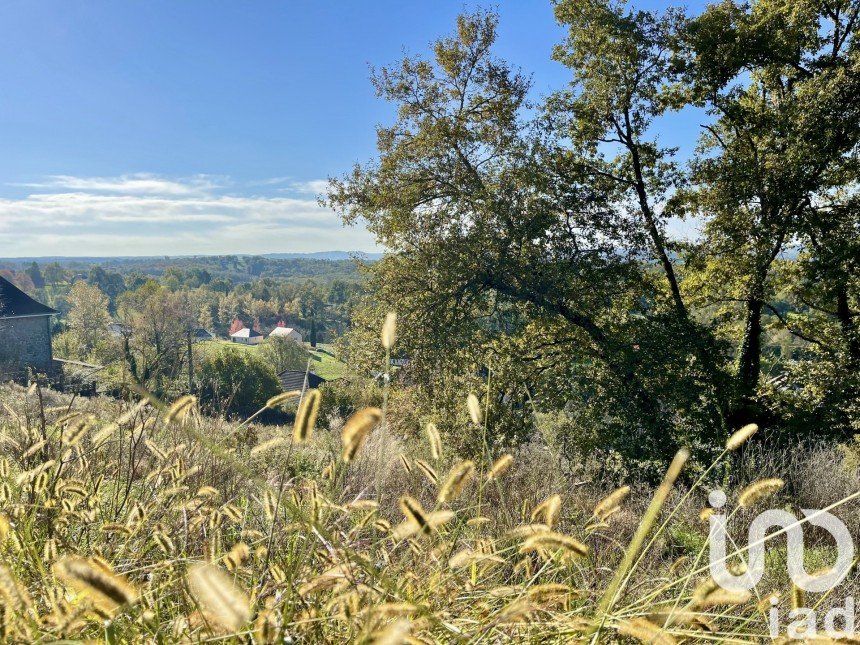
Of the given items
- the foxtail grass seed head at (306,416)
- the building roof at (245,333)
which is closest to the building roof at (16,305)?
the foxtail grass seed head at (306,416)

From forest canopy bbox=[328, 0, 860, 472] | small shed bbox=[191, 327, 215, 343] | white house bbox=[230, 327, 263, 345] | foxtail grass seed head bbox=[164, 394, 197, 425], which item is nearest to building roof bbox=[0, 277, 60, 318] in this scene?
small shed bbox=[191, 327, 215, 343]

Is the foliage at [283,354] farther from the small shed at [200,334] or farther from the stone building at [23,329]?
the stone building at [23,329]

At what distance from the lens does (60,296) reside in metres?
92.1

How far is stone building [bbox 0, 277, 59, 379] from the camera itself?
27.2 meters

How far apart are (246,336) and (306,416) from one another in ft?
315

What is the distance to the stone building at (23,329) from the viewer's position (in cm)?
2725

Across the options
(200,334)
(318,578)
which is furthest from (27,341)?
(200,334)

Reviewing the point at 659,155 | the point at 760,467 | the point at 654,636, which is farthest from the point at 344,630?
the point at 659,155

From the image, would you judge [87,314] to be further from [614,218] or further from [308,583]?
[308,583]

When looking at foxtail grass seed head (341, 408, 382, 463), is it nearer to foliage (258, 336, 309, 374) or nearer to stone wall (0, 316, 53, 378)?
stone wall (0, 316, 53, 378)

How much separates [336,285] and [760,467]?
84710mm

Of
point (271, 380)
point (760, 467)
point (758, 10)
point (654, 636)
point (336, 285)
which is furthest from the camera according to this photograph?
point (336, 285)

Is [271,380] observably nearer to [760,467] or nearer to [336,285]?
[760,467]

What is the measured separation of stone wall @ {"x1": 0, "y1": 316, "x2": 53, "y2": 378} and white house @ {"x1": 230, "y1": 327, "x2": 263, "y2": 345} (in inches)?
2482
